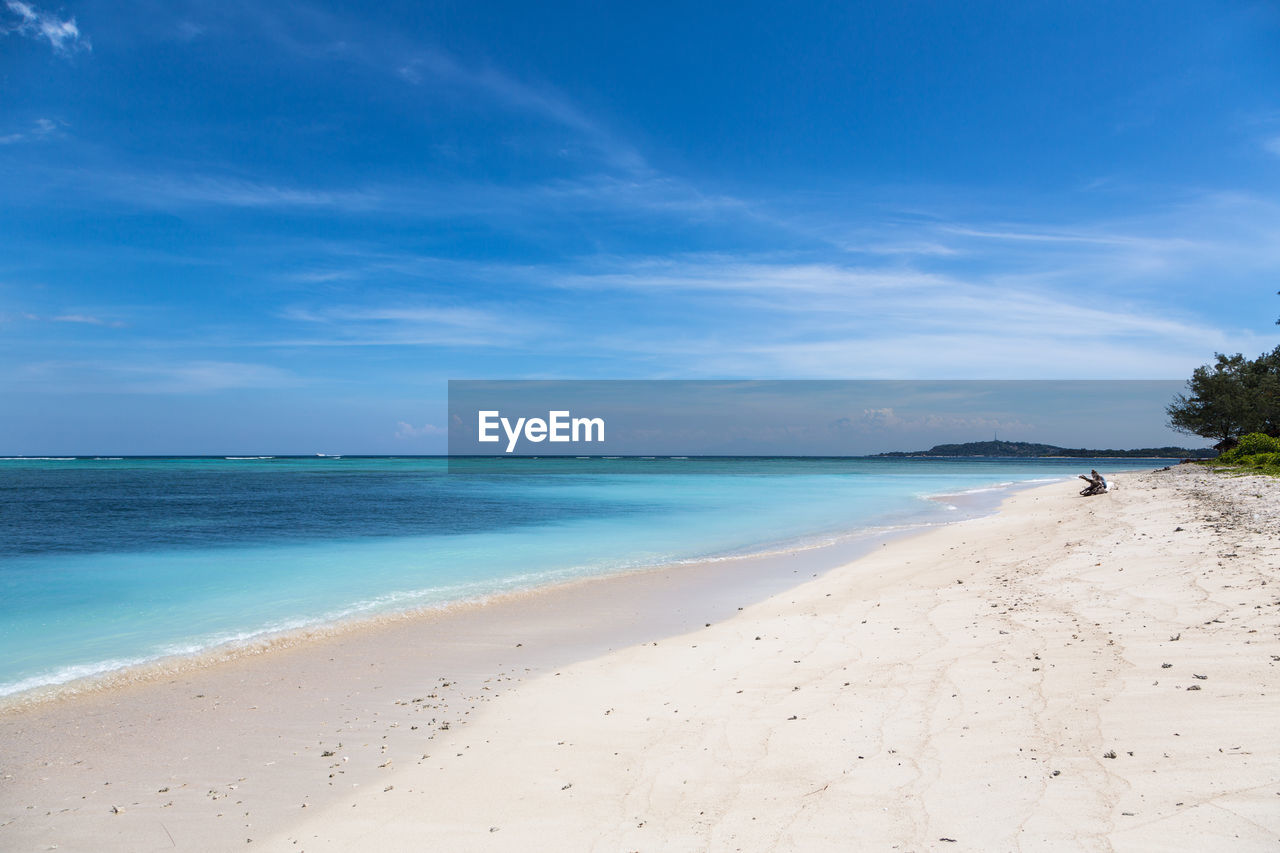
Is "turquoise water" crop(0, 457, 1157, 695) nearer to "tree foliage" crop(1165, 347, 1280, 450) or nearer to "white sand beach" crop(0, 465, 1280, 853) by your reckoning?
"white sand beach" crop(0, 465, 1280, 853)

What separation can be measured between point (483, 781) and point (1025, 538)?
13.6 metres

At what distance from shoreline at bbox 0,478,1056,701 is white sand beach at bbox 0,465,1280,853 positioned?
312mm

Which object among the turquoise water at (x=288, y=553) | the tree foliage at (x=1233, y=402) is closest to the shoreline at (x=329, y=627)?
the turquoise water at (x=288, y=553)

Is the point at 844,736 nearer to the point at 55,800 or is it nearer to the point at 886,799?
the point at 886,799

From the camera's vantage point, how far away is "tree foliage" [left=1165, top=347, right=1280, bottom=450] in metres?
40.5

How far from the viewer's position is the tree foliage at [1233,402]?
133ft

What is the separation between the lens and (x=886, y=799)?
3.78 metres

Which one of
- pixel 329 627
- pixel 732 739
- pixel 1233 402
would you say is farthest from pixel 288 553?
pixel 1233 402

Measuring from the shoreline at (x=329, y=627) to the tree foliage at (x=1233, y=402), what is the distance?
39.1 meters

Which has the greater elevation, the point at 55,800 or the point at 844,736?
the point at 844,736

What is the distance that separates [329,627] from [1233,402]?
53182 millimetres

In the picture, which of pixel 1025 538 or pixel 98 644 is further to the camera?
pixel 1025 538

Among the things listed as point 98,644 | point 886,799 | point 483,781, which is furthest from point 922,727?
point 98,644

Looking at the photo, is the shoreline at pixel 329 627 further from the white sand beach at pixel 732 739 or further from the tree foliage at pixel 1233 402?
the tree foliage at pixel 1233 402
